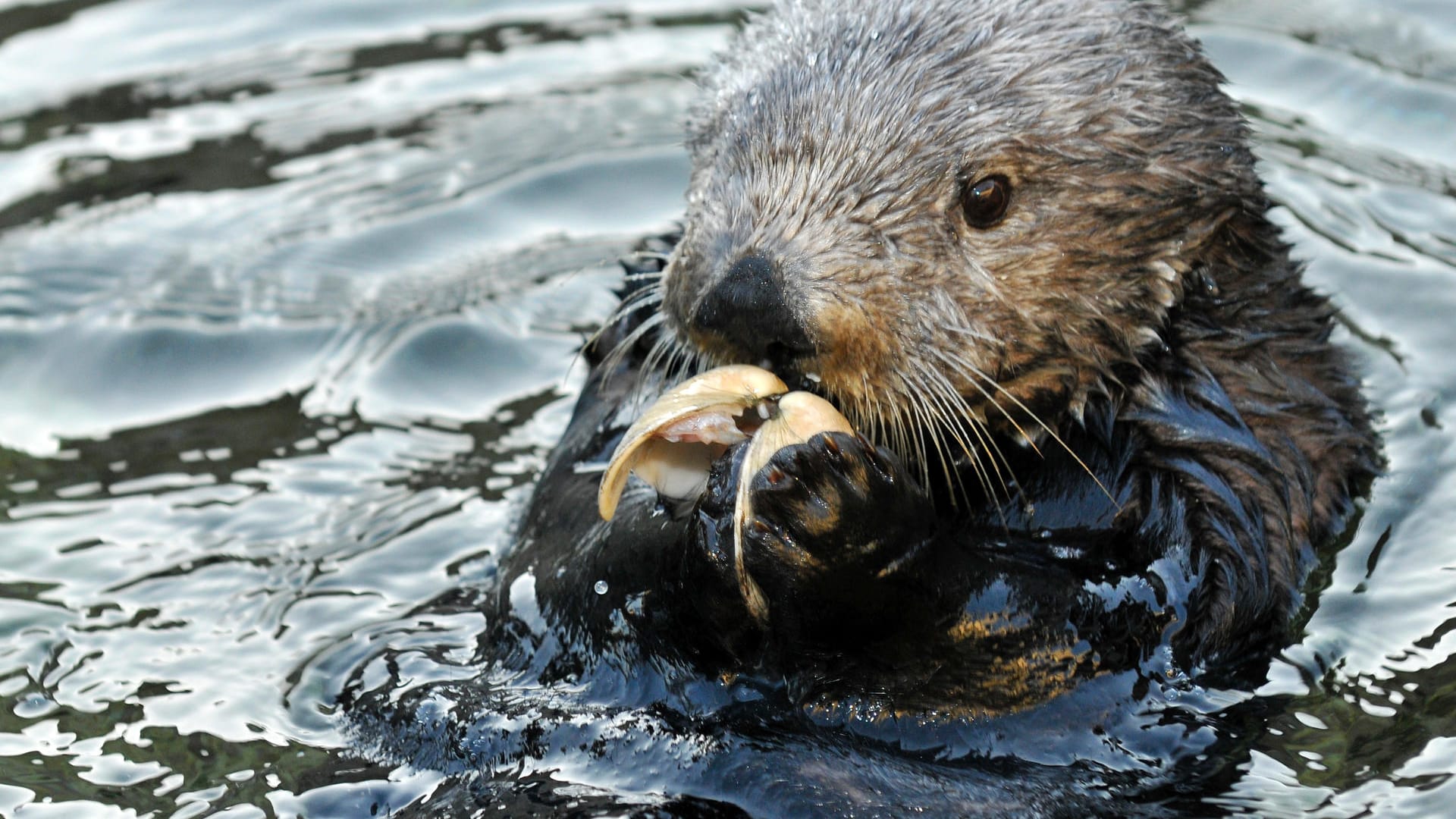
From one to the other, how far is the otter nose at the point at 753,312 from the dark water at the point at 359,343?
2.93 ft

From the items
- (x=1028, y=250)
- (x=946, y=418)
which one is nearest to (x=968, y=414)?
(x=946, y=418)

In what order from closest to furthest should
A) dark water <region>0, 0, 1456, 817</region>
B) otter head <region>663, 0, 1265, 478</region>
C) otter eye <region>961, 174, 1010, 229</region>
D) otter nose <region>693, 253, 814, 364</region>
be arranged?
otter nose <region>693, 253, 814, 364</region>, otter head <region>663, 0, 1265, 478</region>, otter eye <region>961, 174, 1010, 229</region>, dark water <region>0, 0, 1456, 817</region>

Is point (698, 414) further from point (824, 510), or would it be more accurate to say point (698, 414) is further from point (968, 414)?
point (968, 414)

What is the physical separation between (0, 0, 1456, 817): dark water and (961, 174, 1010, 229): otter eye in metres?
1.10

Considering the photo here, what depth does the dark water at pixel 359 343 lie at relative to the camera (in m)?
3.84

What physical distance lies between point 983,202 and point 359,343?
2.82 m

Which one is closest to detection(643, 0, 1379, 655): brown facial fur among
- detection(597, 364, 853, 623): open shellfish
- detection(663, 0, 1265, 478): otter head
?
detection(663, 0, 1265, 478): otter head

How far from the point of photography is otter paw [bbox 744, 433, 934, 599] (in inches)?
129

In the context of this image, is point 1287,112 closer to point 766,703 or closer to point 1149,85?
point 1149,85

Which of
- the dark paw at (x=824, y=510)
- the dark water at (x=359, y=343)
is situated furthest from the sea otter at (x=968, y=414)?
the dark water at (x=359, y=343)

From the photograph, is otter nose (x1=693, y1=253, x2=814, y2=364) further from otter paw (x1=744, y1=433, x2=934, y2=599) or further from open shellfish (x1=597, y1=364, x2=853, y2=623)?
otter paw (x1=744, y1=433, x2=934, y2=599)

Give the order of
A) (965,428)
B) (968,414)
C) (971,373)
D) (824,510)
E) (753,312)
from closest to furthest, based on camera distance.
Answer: (824,510), (753,312), (968,414), (971,373), (965,428)

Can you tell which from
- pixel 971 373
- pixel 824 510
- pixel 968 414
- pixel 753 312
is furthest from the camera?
pixel 971 373

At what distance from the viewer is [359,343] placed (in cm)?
593
